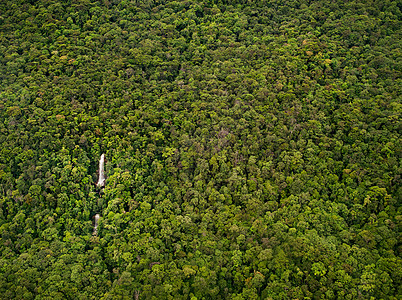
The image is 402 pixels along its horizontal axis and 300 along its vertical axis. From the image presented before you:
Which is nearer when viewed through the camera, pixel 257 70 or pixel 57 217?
pixel 57 217

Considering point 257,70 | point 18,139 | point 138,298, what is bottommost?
point 138,298

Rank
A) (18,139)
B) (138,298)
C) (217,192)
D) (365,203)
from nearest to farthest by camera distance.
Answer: (138,298) < (365,203) < (217,192) < (18,139)

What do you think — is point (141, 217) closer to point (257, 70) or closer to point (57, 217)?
point (57, 217)

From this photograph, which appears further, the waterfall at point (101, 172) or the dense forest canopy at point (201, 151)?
the waterfall at point (101, 172)

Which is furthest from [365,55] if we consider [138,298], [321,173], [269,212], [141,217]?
[138,298]

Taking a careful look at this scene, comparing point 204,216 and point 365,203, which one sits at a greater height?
point 365,203

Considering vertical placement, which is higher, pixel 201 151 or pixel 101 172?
pixel 201 151

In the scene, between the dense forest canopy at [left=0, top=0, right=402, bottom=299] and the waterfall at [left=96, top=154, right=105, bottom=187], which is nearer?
the dense forest canopy at [left=0, top=0, right=402, bottom=299]

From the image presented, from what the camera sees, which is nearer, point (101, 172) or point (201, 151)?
point (201, 151)
